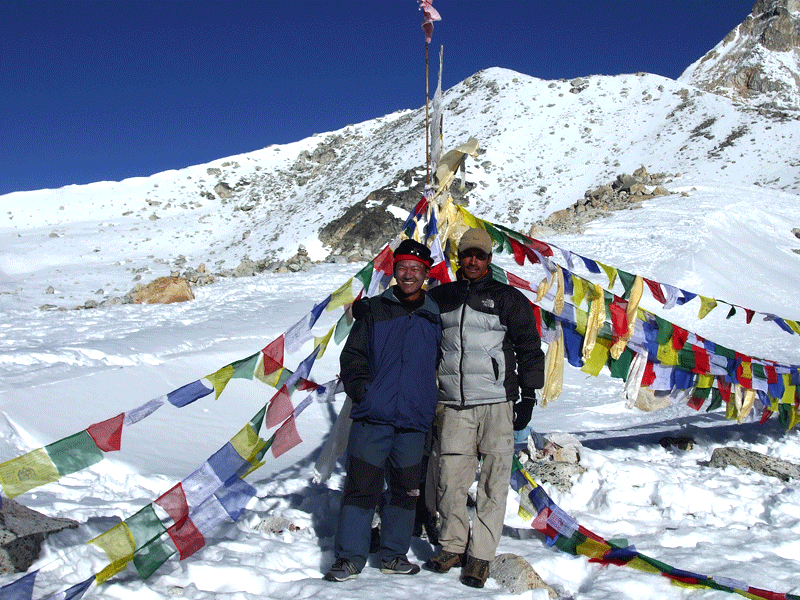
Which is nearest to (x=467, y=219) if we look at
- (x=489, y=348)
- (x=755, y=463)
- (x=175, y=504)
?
(x=489, y=348)

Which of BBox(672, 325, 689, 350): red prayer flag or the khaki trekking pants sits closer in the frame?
the khaki trekking pants

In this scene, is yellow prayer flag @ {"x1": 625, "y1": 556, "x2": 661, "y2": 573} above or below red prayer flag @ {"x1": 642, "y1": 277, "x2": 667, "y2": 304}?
below

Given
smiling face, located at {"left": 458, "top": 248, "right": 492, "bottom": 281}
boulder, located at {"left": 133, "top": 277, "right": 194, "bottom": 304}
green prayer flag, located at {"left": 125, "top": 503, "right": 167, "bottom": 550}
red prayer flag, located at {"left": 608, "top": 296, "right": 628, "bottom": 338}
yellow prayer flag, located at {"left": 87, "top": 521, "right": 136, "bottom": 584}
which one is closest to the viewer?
yellow prayer flag, located at {"left": 87, "top": 521, "right": 136, "bottom": 584}

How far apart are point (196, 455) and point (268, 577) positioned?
2.33 metres

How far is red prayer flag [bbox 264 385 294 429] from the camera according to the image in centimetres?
353

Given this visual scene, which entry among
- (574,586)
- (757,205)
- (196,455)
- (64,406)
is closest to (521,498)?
(574,586)

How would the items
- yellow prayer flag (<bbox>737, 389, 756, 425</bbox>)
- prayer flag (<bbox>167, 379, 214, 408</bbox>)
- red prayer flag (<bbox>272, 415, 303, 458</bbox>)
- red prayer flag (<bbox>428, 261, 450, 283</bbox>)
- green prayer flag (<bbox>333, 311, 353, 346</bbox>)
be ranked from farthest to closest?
yellow prayer flag (<bbox>737, 389, 756, 425</bbox>) < red prayer flag (<bbox>428, 261, 450, 283</bbox>) < green prayer flag (<bbox>333, 311, 353, 346</bbox>) < red prayer flag (<bbox>272, 415, 303, 458</bbox>) < prayer flag (<bbox>167, 379, 214, 408</bbox>)

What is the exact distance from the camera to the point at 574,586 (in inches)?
124

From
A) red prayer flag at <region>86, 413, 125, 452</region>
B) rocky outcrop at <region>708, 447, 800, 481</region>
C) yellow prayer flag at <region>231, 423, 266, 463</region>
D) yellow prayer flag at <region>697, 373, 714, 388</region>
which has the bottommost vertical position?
rocky outcrop at <region>708, 447, 800, 481</region>

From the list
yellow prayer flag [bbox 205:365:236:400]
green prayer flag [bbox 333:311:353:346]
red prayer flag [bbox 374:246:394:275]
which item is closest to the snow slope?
yellow prayer flag [bbox 205:365:236:400]

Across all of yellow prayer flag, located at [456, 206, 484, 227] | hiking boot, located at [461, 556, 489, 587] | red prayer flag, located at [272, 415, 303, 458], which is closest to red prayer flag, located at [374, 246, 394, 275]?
yellow prayer flag, located at [456, 206, 484, 227]

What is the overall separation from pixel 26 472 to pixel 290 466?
245cm

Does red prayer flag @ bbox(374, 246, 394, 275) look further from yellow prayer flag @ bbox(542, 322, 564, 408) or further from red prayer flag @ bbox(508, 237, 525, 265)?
yellow prayer flag @ bbox(542, 322, 564, 408)

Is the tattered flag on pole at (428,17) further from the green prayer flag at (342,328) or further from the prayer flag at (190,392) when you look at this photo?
the prayer flag at (190,392)
